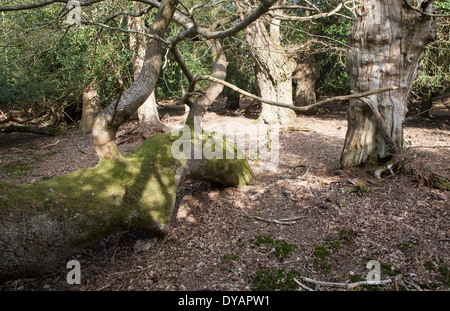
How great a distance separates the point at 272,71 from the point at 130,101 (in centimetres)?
823

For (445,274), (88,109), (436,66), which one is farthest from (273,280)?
(88,109)

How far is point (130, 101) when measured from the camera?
3.77 m

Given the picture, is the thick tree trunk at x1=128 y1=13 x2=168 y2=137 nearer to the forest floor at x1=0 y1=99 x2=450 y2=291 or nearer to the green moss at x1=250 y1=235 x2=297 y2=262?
the forest floor at x1=0 y1=99 x2=450 y2=291

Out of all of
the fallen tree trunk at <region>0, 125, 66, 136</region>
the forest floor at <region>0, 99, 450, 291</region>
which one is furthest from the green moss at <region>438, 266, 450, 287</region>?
the fallen tree trunk at <region>0, 125, 66, 136</region>

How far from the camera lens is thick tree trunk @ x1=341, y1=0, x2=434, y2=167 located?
4.81m

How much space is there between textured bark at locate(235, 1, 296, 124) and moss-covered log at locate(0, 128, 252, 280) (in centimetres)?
764

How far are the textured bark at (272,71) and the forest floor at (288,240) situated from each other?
560cm

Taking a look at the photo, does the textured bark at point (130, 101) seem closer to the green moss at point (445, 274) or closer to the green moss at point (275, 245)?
the green moss at point (275, 245)

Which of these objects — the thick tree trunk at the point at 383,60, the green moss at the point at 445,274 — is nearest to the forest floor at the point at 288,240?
the green moss at the point at 445,274

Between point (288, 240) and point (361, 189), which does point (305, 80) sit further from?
point (288, 240)

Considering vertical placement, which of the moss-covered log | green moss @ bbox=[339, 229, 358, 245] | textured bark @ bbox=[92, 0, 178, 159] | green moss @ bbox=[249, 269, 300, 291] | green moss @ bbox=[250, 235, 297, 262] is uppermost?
textured bark @ bbox=[92, 0, 178, 159]

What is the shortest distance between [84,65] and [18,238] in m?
8.78
